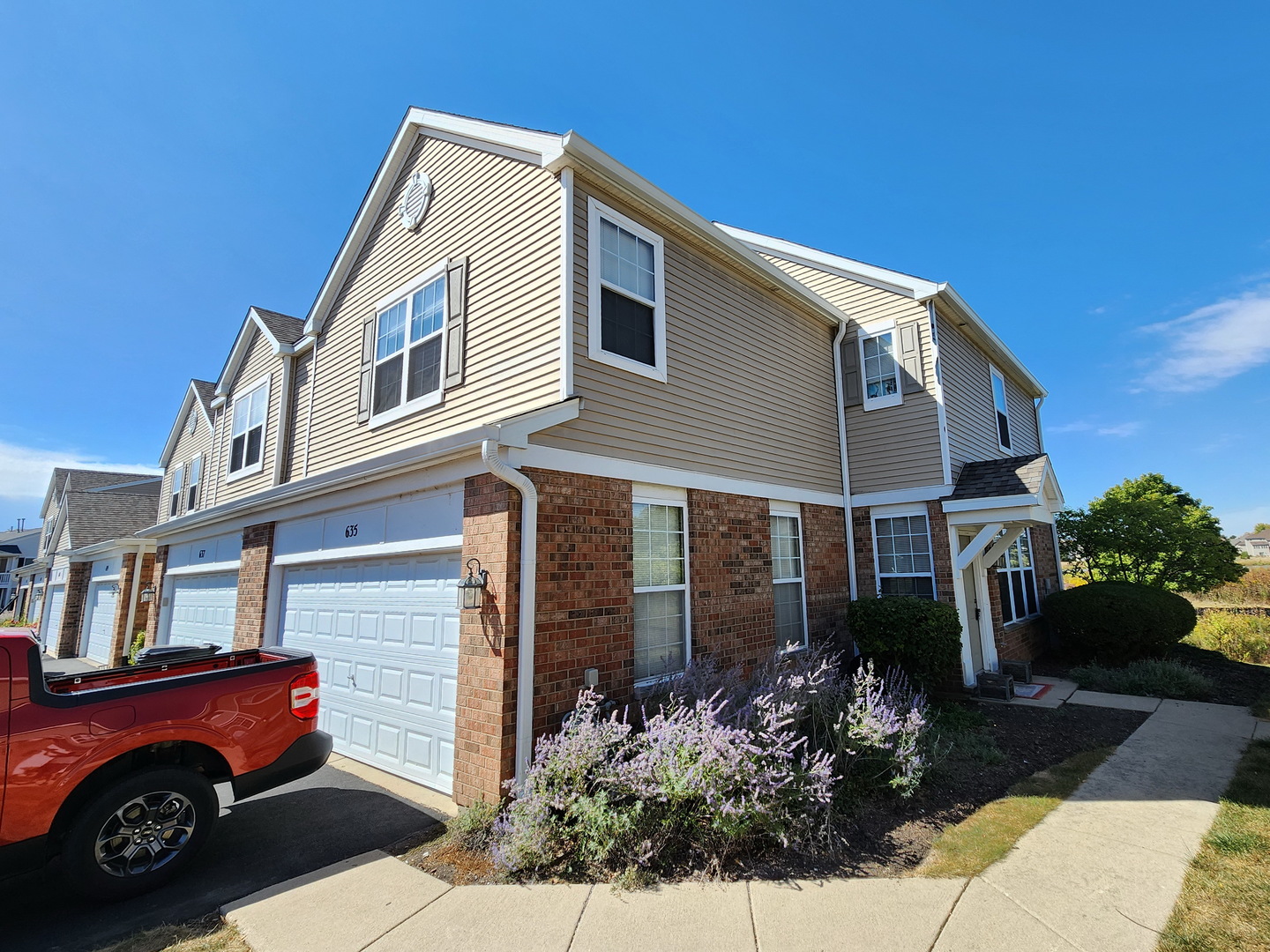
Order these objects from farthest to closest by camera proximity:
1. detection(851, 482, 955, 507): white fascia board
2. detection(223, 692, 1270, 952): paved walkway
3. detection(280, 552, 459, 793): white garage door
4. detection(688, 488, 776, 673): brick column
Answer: detection(851, 482, 955, 507): white fascia board, detection(688, 488, 776, 673): brick column, detection(280, 552, 459, 793): white garage door, detection(223, 692, 1270, 952): paved walkway

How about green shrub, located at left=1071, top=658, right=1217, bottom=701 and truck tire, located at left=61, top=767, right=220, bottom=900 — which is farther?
green shrub, located at left=1071, top=658, right=1217, bottom=701

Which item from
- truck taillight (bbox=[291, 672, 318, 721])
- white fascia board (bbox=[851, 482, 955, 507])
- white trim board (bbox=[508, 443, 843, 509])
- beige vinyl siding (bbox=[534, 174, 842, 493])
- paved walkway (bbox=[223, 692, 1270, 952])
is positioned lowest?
paved walkway (bbox=[223, 692, 1270, 952])

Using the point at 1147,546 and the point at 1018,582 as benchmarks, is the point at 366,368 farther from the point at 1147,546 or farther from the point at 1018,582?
the point at 1147,546

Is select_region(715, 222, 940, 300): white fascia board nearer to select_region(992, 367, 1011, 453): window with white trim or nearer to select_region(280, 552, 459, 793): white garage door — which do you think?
select_region(992, 367, 1011, 453): window with white trim

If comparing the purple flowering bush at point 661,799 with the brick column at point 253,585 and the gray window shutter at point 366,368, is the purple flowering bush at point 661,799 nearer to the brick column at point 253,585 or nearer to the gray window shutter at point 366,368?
the gray window shutter at point 366,368

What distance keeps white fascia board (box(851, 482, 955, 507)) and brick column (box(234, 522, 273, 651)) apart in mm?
9767

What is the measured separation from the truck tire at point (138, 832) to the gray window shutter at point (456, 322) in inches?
179

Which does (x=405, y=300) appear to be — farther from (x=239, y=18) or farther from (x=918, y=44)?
(x=918, y=44)

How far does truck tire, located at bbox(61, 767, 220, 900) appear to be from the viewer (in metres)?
→ 3.61

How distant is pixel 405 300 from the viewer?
8.21 metres

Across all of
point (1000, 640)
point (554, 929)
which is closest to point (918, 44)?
point (1000, 640)

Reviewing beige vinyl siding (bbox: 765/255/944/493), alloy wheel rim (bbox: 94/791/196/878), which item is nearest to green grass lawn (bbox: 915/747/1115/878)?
beige vinyl siding (bbox: 765/255/944/493)

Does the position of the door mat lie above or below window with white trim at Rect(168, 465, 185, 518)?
below

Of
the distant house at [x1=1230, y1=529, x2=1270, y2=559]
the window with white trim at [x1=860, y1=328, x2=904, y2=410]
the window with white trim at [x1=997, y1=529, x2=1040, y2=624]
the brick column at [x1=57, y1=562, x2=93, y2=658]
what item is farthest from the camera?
the distant house at [x1=1230, y1=529, x2=1270, y2=559]
